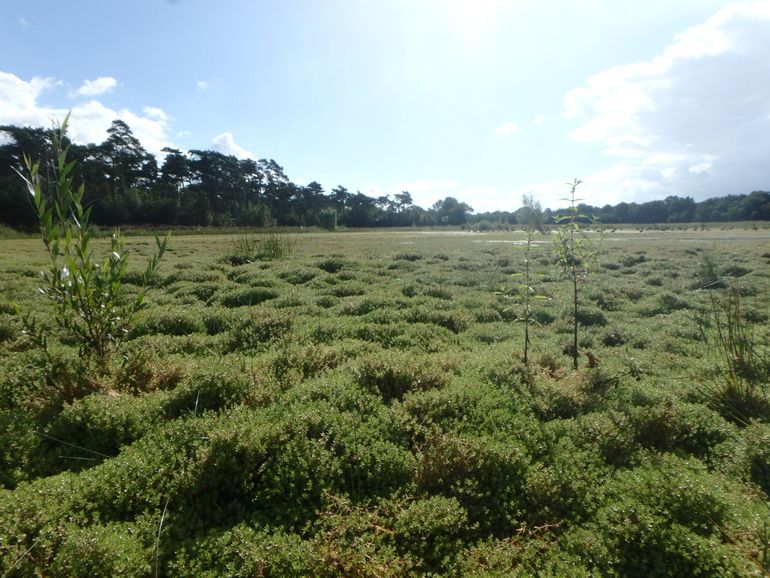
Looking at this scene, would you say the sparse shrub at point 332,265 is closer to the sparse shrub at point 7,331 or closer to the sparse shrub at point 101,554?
the sparse shrub at point 7,331

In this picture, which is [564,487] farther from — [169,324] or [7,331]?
[7,331]

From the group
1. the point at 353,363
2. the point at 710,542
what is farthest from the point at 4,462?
the point at 710,542

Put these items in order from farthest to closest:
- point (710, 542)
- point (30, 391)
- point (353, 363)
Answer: point (353, 363), point (30, 391), point (710, 542)

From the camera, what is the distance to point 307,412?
474 cm

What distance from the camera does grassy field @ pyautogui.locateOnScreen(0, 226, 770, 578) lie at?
329 centimetres

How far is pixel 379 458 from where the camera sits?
426 cm

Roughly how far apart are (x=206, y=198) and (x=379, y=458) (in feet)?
236

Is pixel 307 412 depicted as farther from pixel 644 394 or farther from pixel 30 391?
pixel 644 394

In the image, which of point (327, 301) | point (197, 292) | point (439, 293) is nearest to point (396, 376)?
point (327, 301)

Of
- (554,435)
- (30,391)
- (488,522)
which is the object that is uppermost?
(30,391)

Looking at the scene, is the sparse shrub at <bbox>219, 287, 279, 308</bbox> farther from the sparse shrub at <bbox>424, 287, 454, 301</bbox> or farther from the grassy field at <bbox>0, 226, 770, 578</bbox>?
the sparse shrub at <bbox>424, 287, 454, 301</bbox>

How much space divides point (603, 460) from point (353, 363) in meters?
A: 3.47

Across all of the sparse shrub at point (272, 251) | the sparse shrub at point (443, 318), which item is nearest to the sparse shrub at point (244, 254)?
the sparse shrub at point (272, 251)

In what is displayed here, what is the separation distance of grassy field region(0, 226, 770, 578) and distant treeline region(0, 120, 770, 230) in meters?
32.2
